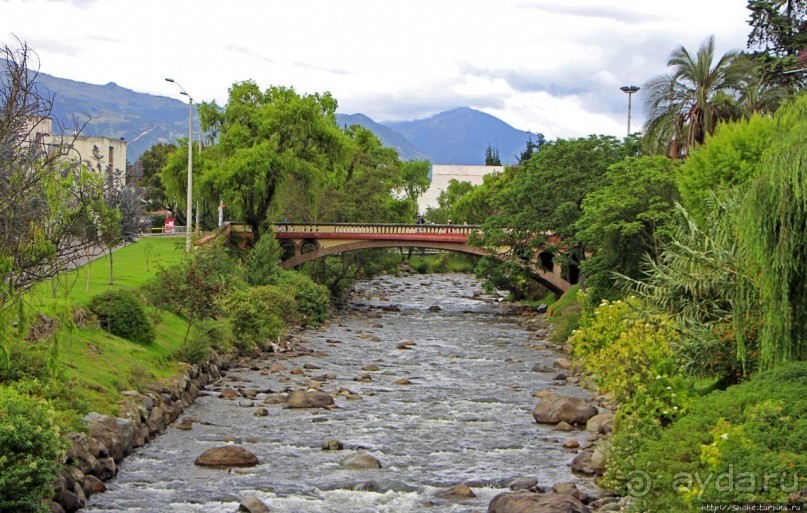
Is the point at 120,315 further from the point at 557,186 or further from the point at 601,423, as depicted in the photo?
the point at 557,186

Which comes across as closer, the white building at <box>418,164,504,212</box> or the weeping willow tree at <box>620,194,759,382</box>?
the weeping willow tree at <box>620,194,759,382</box>

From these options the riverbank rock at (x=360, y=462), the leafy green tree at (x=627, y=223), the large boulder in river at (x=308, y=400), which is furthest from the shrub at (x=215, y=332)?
the leafy green tree at (x=627, y=223)

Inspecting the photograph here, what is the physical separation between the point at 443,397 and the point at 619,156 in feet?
93.4

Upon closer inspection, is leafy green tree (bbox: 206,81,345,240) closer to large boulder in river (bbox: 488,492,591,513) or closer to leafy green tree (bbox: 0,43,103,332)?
leafy green tree (bbox: 0,43,103,332)

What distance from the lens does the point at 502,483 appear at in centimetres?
2567

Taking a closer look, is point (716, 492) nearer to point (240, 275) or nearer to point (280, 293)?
point (280, 293)

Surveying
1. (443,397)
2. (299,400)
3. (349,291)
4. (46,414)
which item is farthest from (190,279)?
(349,291)

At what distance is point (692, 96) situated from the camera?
56.5 meters

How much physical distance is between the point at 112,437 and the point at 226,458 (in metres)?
3.05

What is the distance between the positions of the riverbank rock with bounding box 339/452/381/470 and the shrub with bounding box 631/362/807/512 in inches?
293

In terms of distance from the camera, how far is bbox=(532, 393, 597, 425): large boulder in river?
33188mm

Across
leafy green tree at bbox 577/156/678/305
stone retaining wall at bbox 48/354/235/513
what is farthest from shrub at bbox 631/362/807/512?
leafy green tree at bbox 577/156/678/305

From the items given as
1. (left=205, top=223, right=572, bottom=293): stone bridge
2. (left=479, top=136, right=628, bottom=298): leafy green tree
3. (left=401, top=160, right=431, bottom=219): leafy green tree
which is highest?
(left=401, top=160, right=431, bottom=219): leafy green tree

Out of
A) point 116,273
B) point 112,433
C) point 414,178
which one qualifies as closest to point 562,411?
point 112,433
